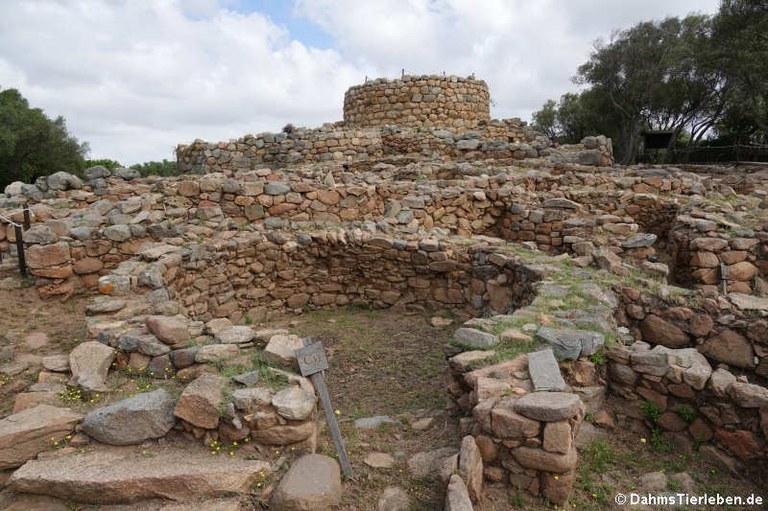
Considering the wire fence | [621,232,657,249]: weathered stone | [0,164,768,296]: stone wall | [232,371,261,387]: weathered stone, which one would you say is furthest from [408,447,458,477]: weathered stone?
the wire fence

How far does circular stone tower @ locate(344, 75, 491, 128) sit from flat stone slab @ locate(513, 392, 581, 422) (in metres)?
12.4

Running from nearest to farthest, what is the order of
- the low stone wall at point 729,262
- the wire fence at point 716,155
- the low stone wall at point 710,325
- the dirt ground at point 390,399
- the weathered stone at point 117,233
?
the dirt ground at point 390,399, the low stone wall at point 710,325, the low stone wall at point 729,262, the weathered stone at point 117,233, the wire fence at point 716,155

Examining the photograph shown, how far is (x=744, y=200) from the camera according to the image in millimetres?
8914

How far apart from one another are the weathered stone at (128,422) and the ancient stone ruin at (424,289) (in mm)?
12

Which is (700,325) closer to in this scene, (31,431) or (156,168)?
(31,431)

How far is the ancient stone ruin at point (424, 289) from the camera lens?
315cm

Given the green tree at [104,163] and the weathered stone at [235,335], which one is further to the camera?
the green tree at [104,163]

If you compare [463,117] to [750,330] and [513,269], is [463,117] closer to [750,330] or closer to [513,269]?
→ [513,269]

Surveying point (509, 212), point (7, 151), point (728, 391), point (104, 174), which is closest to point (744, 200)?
point (509, 212)

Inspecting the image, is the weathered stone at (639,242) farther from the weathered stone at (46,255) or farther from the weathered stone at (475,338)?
the weathered stone at (46,255)

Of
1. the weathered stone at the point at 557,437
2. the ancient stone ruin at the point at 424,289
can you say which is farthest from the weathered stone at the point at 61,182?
the weathered stone at the point at 557,437

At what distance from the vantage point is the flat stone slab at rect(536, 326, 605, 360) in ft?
12.5

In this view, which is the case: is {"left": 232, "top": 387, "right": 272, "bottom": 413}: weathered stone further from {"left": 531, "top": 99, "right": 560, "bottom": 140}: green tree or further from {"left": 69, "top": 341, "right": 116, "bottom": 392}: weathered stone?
{"left": 531, "top": 99, "right": 560, "bottom": 140}: green tree

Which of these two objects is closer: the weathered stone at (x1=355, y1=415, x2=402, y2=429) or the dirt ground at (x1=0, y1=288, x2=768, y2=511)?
the dirt ground at (x1=0, y1=288, x2=768, y2=511)
